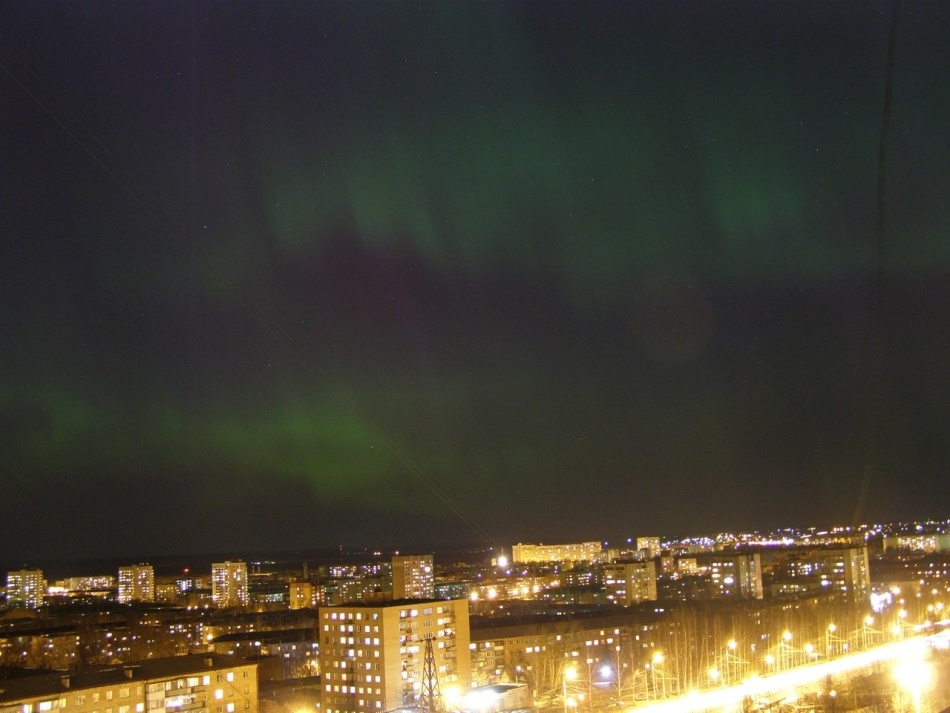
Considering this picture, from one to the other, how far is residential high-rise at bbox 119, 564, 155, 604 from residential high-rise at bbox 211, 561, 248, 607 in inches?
258

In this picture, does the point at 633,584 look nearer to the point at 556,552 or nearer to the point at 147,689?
the point at 147,689

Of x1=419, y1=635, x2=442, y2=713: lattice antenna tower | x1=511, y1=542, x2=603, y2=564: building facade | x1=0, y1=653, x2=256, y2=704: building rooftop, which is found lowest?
x1=511, y1=542, x2=603, y2=564: building facade

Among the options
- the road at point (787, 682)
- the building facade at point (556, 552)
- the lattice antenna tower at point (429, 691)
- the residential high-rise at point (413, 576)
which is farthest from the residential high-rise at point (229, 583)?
the road at point (787, 682)

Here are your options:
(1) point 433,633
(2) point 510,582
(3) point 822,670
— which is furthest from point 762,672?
(2) point 510,582

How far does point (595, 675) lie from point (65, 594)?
4780 centimetres

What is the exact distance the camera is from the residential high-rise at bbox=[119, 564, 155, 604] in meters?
55.9

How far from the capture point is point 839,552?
37688mm

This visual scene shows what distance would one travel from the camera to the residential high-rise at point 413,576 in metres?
40.8

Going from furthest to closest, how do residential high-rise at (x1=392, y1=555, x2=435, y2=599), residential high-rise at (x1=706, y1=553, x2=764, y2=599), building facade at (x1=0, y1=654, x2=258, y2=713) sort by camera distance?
residential high-rise at (x1=392, y1=555, x2=435, y2=599) → residential high-rise at (x1=706, y1=553, x2=764, y2=599) → building facade at (x1=0, y1=654, x2=258, y2=713)

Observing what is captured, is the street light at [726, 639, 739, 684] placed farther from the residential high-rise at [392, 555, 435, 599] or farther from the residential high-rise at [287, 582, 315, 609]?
the residential high-rise at [287, 582, 315, 609]

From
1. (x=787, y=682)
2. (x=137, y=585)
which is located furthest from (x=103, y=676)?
(x=137, y=585)

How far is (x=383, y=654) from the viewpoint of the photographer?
645 inches

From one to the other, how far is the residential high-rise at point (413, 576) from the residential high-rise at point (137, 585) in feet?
67.8

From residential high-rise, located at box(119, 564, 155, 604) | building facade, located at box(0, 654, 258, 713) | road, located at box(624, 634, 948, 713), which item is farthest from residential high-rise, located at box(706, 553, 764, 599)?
residential high-rise, located at box(119, 564, 155, 604)
